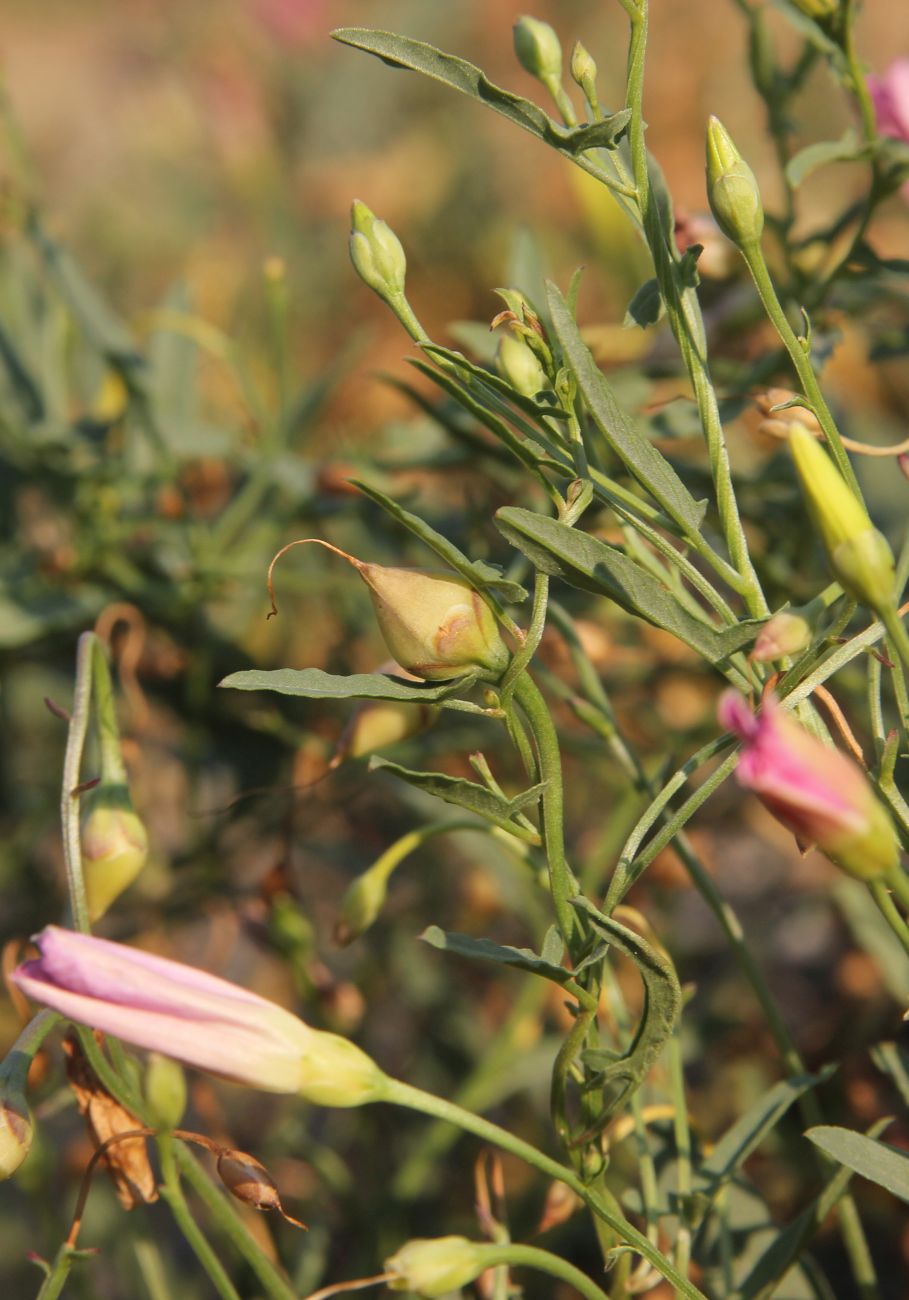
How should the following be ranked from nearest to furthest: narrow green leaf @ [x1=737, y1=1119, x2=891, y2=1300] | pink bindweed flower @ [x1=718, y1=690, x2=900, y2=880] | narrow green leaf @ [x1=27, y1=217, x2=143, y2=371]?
1. pink bindweed flower @ [x1=718, y1=690, x2=900, y2=880]
2. narrow green leaf @ [x1=737, y1=1119, x2=891, y2=1300]
3. narrow green leaf @ [x1=27, y1=217, x2=143, y2=371]

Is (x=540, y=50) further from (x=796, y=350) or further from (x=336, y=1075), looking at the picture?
(x=336, y=1075)

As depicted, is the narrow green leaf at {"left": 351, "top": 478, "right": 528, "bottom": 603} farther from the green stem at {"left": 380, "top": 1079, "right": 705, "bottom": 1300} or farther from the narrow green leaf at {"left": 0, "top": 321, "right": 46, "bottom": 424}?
the narrow green leaf at {"left": 0, "top": 321, "right": 46, "bottom": 424}

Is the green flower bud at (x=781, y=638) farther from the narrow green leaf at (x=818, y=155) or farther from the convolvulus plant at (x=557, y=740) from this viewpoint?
the narrow green leaf at (x=818, y=155)

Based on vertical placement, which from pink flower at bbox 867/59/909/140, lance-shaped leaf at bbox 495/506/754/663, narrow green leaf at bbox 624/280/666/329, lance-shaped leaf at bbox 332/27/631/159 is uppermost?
pink flower at bbox 867/59/909/140

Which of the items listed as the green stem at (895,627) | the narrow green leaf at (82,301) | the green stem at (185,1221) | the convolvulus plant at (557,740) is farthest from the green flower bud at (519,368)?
the narrow green leaf at (82,301)

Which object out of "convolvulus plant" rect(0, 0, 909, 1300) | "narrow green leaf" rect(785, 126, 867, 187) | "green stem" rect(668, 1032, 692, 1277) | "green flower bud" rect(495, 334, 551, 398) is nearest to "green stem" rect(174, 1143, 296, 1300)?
"convolvulus plant" rect(0, 0, 909, 1300)

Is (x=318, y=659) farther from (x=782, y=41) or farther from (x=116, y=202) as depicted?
(x=782, y=41)

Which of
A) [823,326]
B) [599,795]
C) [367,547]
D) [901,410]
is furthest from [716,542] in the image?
[901,410]
